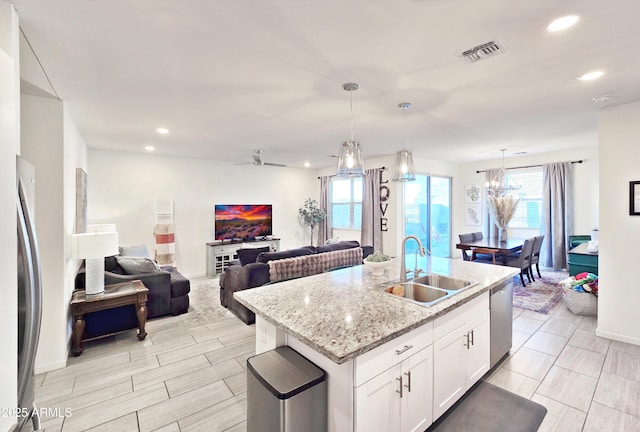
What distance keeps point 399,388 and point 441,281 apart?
1.23m

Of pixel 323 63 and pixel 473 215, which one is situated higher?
pixel 323 63

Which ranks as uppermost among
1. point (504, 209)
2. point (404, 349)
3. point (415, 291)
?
point (504, 209)

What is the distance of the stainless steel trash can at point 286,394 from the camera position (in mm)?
1429

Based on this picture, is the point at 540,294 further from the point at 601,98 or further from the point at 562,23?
the point at 562,23

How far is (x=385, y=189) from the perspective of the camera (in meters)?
6.60

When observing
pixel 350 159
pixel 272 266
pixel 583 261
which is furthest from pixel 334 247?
pixel 583 261

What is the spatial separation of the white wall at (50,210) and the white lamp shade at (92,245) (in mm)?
135

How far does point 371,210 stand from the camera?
686cm

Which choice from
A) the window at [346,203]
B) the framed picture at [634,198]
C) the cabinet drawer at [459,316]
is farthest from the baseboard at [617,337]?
the window at [346,203]

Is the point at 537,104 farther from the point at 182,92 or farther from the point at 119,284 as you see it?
the point at 119,284

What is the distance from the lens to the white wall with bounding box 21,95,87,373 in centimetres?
271

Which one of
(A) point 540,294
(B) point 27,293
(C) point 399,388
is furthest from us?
(A) point 540,294

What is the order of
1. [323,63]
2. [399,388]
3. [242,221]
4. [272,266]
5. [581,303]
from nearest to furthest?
[399,388]
[323,63]
[272,266]
[581,303]
[242,221]

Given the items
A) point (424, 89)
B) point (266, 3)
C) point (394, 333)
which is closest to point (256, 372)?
point (394, 333)
